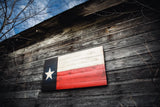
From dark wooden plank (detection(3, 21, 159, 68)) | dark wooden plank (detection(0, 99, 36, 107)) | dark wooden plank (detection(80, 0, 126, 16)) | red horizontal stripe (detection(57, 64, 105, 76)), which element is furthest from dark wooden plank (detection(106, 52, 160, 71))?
dark wooden plank (detection(0, 99, 36, 107))

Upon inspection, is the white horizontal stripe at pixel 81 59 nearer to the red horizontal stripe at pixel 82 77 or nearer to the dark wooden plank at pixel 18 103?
the red horizontal stripe at pixel 82 77

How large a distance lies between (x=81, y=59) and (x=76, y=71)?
1.05 feet

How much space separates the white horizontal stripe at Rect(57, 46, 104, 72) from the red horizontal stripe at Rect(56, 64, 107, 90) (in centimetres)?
10

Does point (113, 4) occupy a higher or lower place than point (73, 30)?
higher

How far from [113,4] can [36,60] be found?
2.92 m

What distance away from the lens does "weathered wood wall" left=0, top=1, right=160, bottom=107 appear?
1766 millimetres

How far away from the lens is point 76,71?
2.45m

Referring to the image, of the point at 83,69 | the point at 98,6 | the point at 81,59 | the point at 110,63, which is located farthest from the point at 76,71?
the point at 98,6

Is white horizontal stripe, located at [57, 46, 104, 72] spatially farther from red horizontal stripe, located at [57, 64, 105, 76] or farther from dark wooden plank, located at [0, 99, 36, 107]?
dark wooden plank, located at [0, 99, 36, 107]

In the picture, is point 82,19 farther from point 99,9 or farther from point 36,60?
point 36,60

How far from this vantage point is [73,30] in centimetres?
320

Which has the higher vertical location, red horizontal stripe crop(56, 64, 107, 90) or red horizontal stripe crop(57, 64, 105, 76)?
red horizontal stripe crop(57, 64, 105, 76)

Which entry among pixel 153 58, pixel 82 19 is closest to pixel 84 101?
pixel 153 58

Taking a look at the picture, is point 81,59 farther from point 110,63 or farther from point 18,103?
point 18,103
